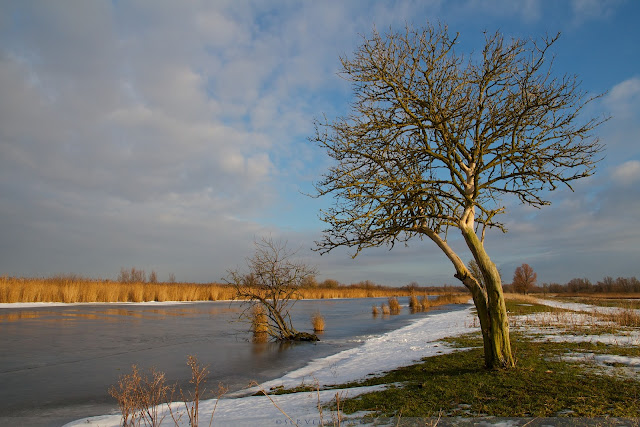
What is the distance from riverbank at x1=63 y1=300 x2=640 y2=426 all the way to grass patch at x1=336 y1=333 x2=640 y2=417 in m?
0.01

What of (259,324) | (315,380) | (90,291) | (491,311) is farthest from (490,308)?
(90,291)

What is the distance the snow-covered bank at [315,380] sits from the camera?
221 inches

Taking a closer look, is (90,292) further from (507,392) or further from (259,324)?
(507,392)

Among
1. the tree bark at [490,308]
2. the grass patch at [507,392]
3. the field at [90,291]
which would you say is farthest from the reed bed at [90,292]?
the tree bark at [490,308]

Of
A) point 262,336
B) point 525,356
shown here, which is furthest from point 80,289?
point 525,356

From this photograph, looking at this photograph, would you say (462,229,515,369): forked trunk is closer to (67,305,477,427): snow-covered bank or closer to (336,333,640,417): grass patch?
(336,333,640,417): grass patch

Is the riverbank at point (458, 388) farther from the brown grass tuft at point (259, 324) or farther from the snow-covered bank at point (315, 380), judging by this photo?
the brown grass tuft at point (259, 324)

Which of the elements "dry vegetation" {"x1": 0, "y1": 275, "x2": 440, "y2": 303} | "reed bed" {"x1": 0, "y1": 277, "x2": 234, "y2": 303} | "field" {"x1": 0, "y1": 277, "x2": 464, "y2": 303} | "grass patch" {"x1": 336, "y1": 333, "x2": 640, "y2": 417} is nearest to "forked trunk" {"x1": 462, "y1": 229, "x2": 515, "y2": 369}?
"grass patch" {"x1": 336, "y1": 333, "x2": 640, "y2": 417}

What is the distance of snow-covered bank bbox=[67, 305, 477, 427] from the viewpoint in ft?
18.4

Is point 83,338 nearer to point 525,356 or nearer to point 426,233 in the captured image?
point 426,233

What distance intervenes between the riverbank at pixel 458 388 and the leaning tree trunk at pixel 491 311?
1.10 ft

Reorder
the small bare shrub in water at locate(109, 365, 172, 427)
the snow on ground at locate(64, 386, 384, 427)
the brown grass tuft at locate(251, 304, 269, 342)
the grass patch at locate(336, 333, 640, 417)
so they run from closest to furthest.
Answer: the small bare shrub in water at locate(109, 365, 172, 427), the grass patch at locate(336, 333, 640, 417), the snow on ground at locate(64, 386, 384, 427), the brown grass tuft at locate(251, 304, 269, 342)

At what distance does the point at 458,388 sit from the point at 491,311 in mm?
1562

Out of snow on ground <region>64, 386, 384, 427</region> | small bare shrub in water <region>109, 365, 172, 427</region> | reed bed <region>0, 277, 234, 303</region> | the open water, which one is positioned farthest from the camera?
reed bed <region>0, 277, 234, 303</region>
